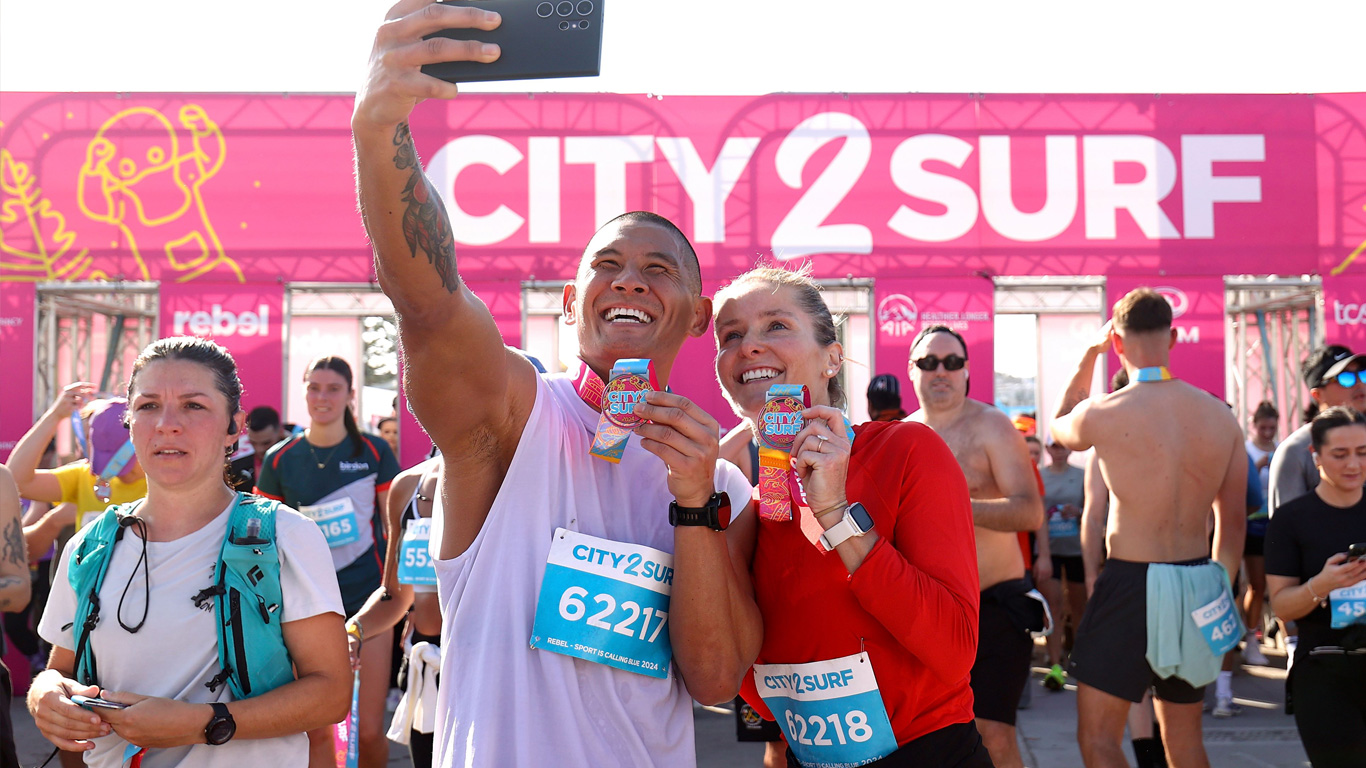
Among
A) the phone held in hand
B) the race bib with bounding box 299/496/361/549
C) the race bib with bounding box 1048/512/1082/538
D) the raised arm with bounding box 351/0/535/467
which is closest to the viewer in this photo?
the raised arm with bounding box 351/0/535/467

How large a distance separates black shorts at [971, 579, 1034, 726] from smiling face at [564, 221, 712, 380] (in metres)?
2.64

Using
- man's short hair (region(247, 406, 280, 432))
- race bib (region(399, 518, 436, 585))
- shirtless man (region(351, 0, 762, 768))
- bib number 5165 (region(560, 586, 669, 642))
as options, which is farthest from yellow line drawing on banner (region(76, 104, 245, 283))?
bib number 5165 (region(560, 586, 669, 642))

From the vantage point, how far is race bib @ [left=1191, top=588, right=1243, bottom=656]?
4.03 metres

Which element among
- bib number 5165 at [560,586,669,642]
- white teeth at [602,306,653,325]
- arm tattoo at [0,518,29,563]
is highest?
white teeth at [602,306,653,325]

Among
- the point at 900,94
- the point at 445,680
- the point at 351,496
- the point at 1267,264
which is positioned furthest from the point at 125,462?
the point at 1267,264

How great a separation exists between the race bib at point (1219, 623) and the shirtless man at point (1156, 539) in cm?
1

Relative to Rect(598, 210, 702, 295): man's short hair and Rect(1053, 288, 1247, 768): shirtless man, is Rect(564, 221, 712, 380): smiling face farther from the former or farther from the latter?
Rect(1053, 288, 1247, 768): shirtless man

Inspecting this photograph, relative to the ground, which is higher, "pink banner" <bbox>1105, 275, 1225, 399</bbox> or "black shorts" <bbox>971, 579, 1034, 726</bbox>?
"pink banner" <bbox>1105, 275, 1225, 399</bbox>

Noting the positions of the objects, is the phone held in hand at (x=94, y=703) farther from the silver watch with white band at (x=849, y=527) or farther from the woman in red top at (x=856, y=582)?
the silver watch with white band at (x=849, y=527)

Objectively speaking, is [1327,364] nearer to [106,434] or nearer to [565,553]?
[565,553]

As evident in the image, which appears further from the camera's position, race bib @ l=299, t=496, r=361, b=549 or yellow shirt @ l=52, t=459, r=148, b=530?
yellow shirt @ l=52, t=459, r=148, b=530

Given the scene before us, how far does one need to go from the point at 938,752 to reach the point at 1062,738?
4.62 metres

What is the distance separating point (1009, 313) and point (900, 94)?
448 centimetres

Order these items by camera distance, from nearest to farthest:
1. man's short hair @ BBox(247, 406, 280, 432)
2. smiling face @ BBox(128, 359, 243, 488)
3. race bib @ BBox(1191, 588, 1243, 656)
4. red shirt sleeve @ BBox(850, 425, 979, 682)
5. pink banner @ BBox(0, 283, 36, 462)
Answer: red shirt sleeve @ BBox(850, 425, 979, 682) → smiling face @ BBox(128, 359, 243, 488) → race bib @ BBox(1191, 588, 1243, 656) → man's short hair @ BBox(247, 406, 280, 432) → pink banner @ BBox(0, 283, 36, 462)
